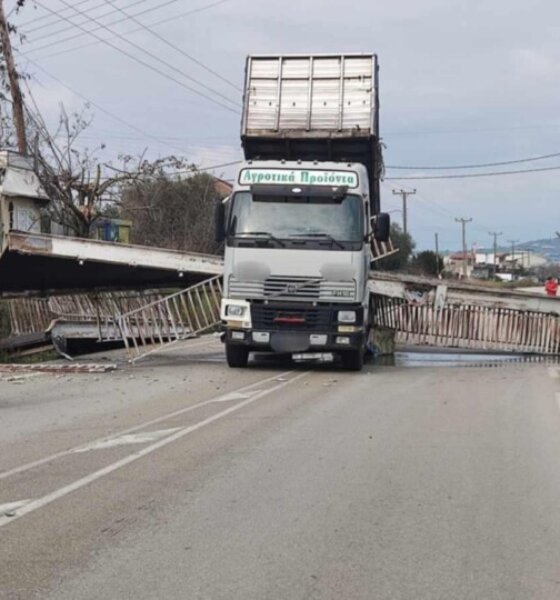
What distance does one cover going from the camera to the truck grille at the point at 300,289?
1526cm

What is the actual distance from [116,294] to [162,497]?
60.4 ft

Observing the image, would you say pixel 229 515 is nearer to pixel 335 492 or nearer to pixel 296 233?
pixel 335 492

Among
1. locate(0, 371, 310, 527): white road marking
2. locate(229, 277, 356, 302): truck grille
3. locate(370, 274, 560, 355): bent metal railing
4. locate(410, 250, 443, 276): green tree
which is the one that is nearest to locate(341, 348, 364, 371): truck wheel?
locate(229, 277, 356, 302): truck grille

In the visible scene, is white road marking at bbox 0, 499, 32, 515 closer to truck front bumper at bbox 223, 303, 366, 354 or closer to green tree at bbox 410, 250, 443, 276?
truck front bumper at bbox 223, 303, 366, 354

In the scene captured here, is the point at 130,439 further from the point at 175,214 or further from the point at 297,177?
the point at 175,214

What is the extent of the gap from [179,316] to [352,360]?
4.91 meters

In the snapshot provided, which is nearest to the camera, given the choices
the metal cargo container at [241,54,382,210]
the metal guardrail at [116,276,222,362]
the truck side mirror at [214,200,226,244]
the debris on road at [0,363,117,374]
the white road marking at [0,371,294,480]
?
the white road marking at [0,371,294,480]

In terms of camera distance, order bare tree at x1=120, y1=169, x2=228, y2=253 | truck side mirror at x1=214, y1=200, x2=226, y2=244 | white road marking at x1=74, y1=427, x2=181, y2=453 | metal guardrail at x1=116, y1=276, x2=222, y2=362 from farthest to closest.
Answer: bare tree at x1=120, y1=169, x2=228, y2=253 < metal guardrail at x1=116, y1=276, x2=222, y2=362 < truck side mirror at x1=214, y1=200, x2=226, y2=244 < white road marking at x1=74, y1=427, x2=181, y2=453

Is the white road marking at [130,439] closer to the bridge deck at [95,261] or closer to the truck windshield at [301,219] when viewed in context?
the truck windshield at [301,219]

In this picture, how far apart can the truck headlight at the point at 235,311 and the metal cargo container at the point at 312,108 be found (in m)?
4.37

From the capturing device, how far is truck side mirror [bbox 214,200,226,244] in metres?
15.7

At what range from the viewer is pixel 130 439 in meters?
8.95

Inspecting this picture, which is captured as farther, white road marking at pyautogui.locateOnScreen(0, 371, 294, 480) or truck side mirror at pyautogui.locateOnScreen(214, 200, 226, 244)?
truck side mirror at pyautogui.locateOnScreen(214, 200, 226, 244)

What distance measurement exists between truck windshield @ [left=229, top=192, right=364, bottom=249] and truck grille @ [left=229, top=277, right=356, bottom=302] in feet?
2.35
